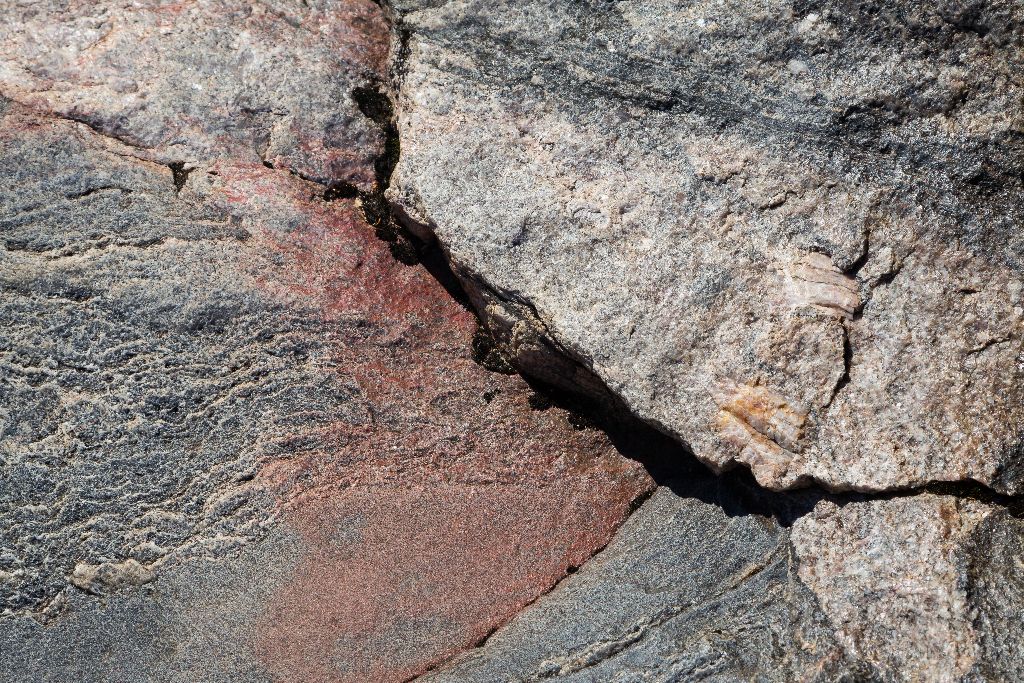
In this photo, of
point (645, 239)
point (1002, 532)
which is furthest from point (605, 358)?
point (1002, 532)

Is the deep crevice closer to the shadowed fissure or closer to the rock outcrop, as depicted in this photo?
the rock outcrop

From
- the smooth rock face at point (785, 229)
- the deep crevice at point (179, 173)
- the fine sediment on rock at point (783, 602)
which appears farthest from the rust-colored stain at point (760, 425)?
the deep crevice at point (179, 173)

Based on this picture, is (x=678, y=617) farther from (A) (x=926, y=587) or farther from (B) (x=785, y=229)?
(B) (x=785, y=229)

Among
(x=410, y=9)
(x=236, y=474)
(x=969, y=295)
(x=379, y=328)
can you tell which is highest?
(x=969, y=295)

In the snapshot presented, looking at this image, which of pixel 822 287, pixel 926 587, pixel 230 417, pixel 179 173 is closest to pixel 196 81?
pixel 179 173

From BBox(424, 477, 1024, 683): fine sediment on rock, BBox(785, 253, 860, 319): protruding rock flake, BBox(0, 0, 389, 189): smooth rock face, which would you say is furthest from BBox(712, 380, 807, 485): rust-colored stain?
BBox(0, 0, 389, 189): smooth rock face

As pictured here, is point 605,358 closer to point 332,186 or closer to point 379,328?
point 379,328
